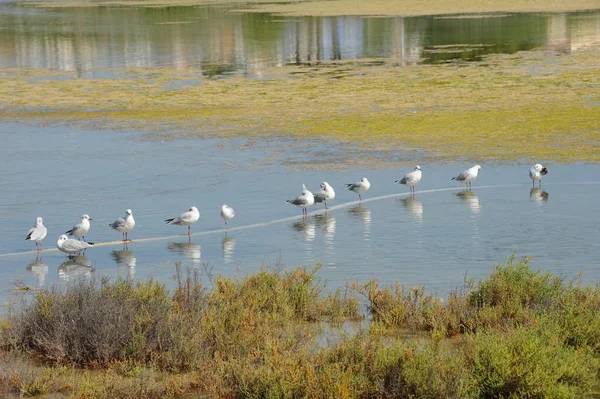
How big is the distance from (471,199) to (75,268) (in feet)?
23.8

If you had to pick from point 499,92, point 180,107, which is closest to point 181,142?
point 180,107

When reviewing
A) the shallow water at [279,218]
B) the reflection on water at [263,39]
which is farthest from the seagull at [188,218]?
the reflection on water at [263,39]

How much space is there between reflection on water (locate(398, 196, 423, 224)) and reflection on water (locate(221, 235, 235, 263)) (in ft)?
10.1

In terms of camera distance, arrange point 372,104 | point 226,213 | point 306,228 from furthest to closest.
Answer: point 372,104
point 306,228
point 226,213

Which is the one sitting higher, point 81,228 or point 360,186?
A: point 360,186

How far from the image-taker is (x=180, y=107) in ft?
101

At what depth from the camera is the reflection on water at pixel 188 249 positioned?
14.9 metres

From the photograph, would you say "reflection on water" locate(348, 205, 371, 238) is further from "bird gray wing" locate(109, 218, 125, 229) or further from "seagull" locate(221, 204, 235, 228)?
"bird gray wing" locate(109, 218, 125, 229)

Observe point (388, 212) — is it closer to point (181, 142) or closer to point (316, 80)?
point (181, 142)

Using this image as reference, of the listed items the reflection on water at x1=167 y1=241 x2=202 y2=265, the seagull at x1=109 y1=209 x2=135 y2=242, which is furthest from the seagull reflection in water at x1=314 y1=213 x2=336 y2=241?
the seagull at x1=109 y1=209 x2=135 y2=242

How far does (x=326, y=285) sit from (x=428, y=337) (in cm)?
264

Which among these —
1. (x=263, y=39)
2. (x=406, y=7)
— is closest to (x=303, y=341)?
(x=263, y=39)

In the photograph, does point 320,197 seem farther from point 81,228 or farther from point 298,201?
point 81,228

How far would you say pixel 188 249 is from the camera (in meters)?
15.4
